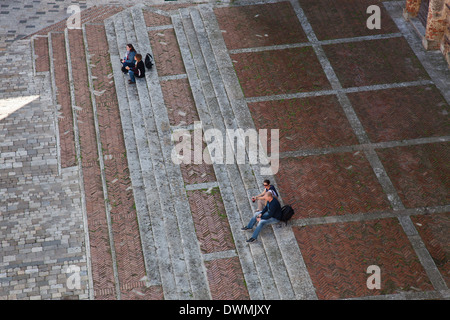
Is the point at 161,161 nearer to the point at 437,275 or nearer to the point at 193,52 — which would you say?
the point at 193,52

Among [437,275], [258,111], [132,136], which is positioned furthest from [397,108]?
[132,136]

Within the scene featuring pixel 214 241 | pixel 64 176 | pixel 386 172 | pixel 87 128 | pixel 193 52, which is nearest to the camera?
pixel 214 241

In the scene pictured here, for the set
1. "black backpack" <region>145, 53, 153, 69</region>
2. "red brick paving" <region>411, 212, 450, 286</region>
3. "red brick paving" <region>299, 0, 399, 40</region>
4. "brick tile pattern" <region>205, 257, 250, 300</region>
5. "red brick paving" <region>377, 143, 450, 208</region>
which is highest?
"black backpack" <region>145, 53, 153, 69</region>

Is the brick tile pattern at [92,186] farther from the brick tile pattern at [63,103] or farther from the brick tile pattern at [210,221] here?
the brick tile pattern at [210,221]

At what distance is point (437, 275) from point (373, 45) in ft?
30.1

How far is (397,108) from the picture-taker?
57.5 feet

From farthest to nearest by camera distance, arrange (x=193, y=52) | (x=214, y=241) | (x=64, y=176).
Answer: (x=193, y=52) → (x=64, y=176) → (x=214, y=241)

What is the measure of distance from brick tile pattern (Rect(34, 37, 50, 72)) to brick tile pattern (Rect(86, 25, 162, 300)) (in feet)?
5.22

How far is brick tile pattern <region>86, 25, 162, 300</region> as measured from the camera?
14.0 m

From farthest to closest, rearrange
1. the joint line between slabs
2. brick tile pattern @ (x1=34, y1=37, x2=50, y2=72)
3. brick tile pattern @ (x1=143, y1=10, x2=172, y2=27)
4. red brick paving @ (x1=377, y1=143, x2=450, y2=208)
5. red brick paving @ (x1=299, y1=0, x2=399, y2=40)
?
brick tile pattern @ (x1=143, y1=10, x2=172, y2=27) → brick tile pattern @ (x1=34, y1=37, x2=50, y2=72) → red brick paving @ (x1=299, y1=0, x2=399, y2=40) → red brick paving @ (x1=377, y1=143, x2=450, y2=208) → the joint line between slabs

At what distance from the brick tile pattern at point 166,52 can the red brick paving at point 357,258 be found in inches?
295

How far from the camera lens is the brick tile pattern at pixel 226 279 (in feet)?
43.9

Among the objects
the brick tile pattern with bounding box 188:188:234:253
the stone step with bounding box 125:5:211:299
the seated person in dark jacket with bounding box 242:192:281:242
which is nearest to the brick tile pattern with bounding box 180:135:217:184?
the stone step with bounding box 125:5:211:299

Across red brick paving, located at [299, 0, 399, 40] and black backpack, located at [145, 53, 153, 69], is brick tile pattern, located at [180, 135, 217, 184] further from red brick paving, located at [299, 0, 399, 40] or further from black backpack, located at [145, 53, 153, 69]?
red brick paving, located at [299, 0, 399, 40]
